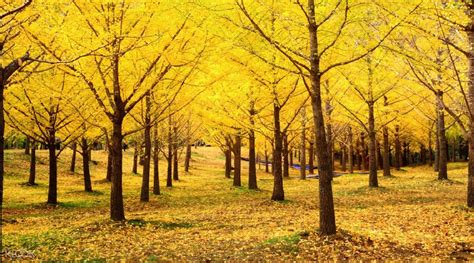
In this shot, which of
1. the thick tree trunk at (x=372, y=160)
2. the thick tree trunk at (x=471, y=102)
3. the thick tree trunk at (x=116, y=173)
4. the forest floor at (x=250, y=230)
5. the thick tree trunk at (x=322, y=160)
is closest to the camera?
the forest floor at (x=250, y=230)

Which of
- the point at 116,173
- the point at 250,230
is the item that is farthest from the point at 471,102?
the point at 116,173

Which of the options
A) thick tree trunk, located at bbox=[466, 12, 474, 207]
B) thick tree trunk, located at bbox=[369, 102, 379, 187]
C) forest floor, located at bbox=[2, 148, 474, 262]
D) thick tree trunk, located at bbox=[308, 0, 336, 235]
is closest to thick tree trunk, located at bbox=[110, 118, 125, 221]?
forest floor, located at bbox=[2, 148, 474, 262]

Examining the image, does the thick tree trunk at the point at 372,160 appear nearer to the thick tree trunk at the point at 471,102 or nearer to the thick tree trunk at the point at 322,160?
the thick tree trunk at the point at 471,102

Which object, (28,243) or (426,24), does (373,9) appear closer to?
(426,24)

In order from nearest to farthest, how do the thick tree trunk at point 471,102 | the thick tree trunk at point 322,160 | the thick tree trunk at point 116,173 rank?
the thick tree trunk at point 322,160 < the thick tree trunk at point 471,102 < the thick tree trunk at point 116,173

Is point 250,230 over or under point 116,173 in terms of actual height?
under

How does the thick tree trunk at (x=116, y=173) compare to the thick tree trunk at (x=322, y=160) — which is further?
the thick tree trunk at (x=116, y=173)

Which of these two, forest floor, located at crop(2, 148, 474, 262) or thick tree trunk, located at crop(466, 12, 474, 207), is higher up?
thick tree trunk, located at crop(466, 12, 474, 207)

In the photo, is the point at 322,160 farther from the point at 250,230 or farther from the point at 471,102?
the point at 471,102

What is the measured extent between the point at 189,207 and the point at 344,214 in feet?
19.1

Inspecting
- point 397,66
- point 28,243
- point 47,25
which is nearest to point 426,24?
point 397,66

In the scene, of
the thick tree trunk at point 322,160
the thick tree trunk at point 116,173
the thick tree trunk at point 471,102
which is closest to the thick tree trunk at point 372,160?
the thick tree trunk at point 471,102

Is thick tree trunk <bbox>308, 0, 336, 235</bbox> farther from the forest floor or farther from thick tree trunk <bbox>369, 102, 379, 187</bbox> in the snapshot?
thick tree trunk <bbox>369, 102, 379, 187</bbox>

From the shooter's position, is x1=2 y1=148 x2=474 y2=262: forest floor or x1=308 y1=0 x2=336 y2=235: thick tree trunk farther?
x1=308 y1=0 x2=336 y2=235: thick tree trunk
